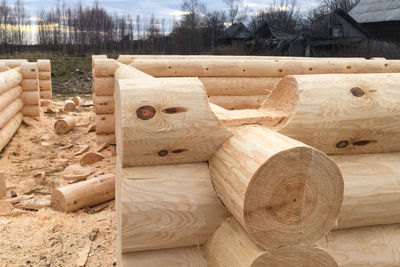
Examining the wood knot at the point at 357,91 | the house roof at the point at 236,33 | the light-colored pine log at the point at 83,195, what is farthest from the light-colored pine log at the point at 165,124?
the house roof at the point at 236,33

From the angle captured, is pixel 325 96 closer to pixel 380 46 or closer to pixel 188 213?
pixel 188 213

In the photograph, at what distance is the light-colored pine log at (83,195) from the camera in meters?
4.24

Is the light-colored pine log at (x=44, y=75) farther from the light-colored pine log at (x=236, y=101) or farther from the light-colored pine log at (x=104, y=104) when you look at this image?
the light-colored pine log at (x=236, y=101)

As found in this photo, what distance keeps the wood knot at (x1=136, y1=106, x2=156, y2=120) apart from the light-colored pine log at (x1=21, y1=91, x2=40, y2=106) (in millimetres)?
8893

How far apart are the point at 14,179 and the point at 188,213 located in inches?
181

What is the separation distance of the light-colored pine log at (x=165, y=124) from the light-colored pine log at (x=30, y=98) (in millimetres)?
8723

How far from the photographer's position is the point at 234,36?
30656 millimetres

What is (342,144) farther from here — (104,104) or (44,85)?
(44,85)

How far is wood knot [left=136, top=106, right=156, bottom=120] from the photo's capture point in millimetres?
1832

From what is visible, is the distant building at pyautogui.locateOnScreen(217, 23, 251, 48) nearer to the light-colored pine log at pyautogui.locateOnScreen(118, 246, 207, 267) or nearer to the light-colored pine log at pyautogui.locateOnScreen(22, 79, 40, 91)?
the light-colored pine log at pyautogui.locateOnScreen(22, 79, 40, 91)

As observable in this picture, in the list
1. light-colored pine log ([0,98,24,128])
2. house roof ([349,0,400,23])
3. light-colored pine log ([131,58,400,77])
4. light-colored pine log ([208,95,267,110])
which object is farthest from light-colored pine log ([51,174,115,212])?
house roof ([349,0,400,23])

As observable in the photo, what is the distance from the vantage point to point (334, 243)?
2068 mm

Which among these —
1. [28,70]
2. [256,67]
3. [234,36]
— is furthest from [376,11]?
[28,70]

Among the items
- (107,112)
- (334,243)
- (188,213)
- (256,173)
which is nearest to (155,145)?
(188,213)
